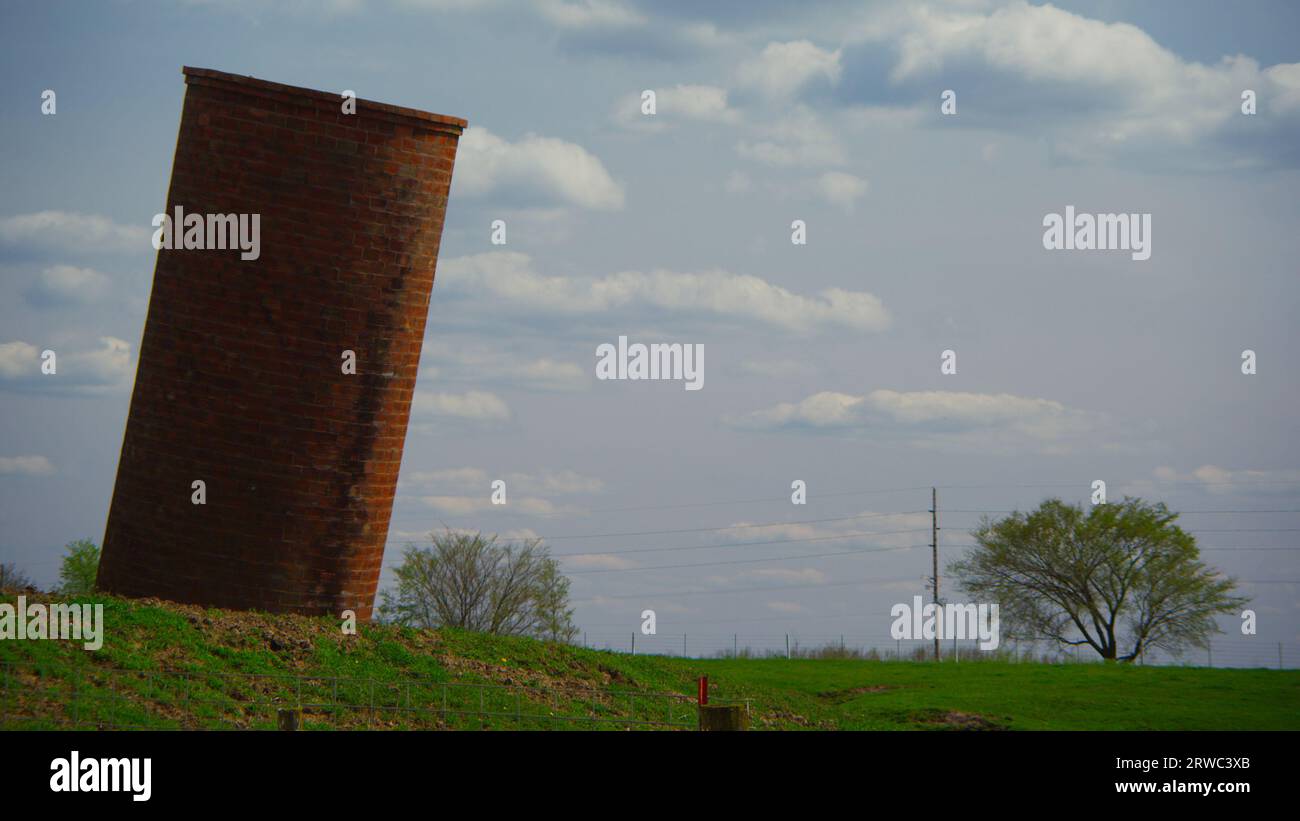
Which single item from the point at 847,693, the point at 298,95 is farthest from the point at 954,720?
the point at 298,95

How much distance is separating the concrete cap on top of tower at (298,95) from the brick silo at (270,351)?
24mm

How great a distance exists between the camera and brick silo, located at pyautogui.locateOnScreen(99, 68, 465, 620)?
19734 millimetres

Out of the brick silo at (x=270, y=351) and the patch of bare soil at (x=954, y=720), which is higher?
the brick silo at (x=270, y=351)

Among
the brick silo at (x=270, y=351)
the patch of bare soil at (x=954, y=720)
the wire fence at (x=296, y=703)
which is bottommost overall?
the patch of bare soil at (x=954, y=720)

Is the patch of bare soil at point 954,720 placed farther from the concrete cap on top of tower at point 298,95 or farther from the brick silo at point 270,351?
the concrete cap on top of tower at point 298,95

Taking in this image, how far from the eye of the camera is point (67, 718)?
14648 mm

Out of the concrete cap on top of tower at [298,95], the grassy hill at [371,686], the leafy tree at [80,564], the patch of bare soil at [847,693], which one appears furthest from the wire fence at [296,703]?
the leafy tree at [80,564]

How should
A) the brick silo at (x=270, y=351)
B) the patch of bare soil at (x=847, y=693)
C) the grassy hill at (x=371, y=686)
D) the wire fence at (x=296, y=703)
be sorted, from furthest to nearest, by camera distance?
the patch of bare soil at (x=847, y=693) < the brick silo at (x=270, y=351) < the grassy hill at (x=371, y=686) < the wire fence at (x=296, y=703)

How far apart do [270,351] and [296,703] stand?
5.55 meters

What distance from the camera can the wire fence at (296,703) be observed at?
591 inches

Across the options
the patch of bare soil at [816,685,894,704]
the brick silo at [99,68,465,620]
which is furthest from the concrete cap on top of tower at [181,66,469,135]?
the patch of bare soil at [816,685,894,704]

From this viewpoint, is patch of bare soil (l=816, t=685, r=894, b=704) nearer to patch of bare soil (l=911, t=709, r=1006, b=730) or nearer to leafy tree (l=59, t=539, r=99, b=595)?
patch of bare soil (l=911, t=709, r=1006, b=730)

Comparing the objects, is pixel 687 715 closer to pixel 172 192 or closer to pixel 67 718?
pixel 67 718
